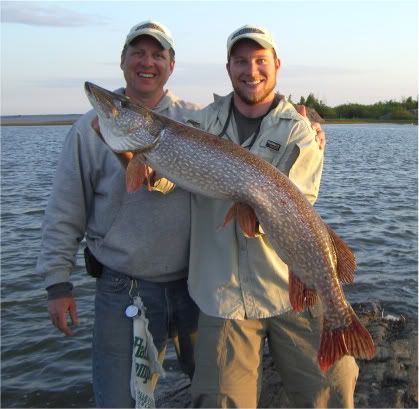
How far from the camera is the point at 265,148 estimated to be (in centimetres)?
340

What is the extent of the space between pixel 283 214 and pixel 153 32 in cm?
175

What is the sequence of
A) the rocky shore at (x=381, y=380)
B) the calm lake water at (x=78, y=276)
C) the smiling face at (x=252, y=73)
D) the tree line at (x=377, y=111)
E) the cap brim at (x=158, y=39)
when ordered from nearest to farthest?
the smiling face at (x=252, y=73) < the cap brim at (x=158, y=39) < the rocky shore at (x=381, y=380) < the calm lake water at (x=78, y=276) < the tree line at (x=377, y=111)

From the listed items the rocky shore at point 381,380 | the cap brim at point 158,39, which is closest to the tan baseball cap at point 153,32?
the cap brim at point 158,39

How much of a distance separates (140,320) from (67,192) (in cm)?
110

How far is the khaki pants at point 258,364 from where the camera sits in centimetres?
328

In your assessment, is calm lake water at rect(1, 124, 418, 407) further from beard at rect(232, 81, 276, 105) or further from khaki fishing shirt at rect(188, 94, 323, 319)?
beard at rect(232, 81, 276, 105)

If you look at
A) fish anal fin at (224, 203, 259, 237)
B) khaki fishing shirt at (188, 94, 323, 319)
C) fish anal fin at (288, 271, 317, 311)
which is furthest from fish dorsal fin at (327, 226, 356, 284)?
fish anal fin at (224, 203, 259, 237)

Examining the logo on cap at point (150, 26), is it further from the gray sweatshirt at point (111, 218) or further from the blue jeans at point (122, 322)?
the blue jeans at point (122, 322)

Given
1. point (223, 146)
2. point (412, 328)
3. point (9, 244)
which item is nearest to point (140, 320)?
point (223, 146)

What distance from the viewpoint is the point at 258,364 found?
3.42 m

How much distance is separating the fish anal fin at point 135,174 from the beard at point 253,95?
2.91 ft

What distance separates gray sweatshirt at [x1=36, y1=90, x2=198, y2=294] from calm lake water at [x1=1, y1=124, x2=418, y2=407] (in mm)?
1944

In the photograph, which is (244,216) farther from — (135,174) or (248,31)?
(248,31)

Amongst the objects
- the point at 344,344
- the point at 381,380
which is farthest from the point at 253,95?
the point at 381,380
